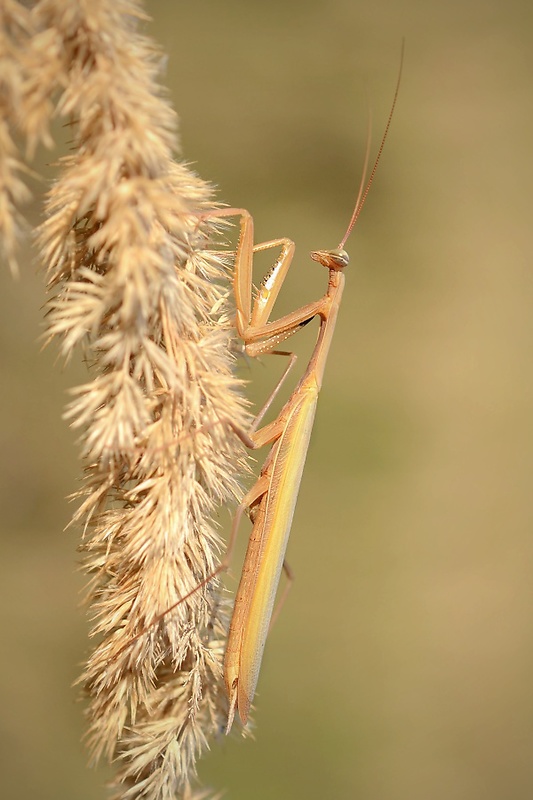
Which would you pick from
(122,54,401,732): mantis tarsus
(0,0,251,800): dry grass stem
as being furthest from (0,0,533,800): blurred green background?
(0,0,251,800): dry grass stem

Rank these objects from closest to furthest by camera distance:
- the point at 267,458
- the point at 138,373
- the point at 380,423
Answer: the point at 138,373, the point at 267,458, the point at 380,423

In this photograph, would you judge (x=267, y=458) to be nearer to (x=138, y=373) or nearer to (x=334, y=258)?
(x=334, y=258)

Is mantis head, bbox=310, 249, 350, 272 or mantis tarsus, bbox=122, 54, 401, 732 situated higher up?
mantis head, bbox=310, 249, 350, 272

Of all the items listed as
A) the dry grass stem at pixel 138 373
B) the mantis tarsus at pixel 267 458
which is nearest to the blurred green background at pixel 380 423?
the mantis tarsus at pixel 267 458

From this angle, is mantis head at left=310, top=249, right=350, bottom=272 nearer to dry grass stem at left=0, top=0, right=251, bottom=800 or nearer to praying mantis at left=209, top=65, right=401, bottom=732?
praying mantis at left=209, top=65, right=401, bottom=732

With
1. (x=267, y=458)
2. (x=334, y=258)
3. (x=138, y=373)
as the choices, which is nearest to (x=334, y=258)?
(x=334, y=258)

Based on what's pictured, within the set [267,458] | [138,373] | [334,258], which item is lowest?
[267,458]

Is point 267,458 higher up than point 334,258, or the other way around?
point 334,258
